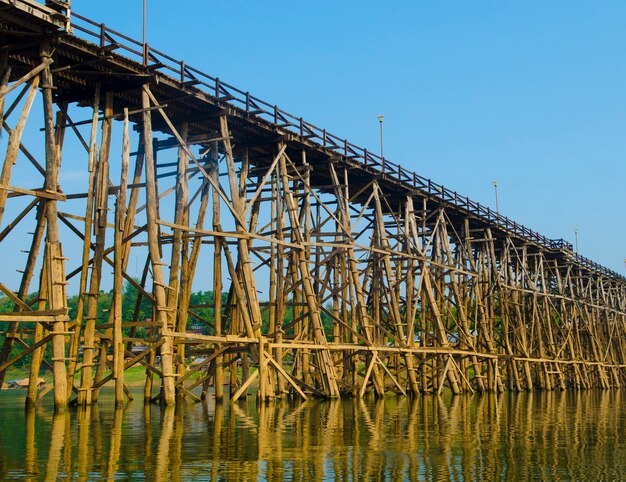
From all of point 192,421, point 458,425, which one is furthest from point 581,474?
point 192,421

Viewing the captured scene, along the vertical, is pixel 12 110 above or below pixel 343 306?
above

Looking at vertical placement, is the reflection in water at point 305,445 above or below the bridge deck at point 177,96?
below

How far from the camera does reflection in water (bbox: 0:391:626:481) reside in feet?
32.5

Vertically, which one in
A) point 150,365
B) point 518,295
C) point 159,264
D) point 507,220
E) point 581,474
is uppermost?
point 507,220

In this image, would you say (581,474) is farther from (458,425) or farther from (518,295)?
(518,295)

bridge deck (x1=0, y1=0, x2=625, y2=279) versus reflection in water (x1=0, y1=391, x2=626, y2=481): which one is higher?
bridge deck (x1=0, y1=0, x2=625, y2=279)

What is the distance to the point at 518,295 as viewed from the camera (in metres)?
43.4

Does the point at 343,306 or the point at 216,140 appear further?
the point at 343,306

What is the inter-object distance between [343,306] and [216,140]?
9179 mm

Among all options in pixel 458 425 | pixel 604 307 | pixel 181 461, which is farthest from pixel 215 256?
pixel 604 307

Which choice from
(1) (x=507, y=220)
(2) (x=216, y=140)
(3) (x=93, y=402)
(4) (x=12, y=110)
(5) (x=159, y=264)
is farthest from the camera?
(1) (x=507, y=220)

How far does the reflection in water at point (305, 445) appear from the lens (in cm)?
990

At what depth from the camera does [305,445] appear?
1265cm

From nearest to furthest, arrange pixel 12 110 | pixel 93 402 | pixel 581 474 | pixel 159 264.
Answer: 1. pixel 581 474
2. pixel 12 110
3. pixel 159 264
4. pixel 93 402
